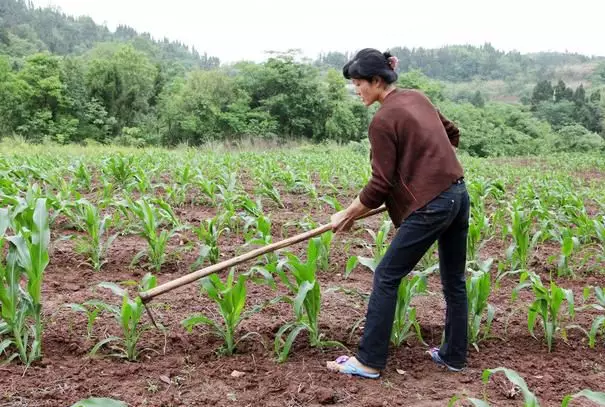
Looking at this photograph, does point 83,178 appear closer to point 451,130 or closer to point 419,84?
point 451,130

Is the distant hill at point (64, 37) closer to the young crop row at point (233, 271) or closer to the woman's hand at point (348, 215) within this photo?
the young crop row at point (233, 271)

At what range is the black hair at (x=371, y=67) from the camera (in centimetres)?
274

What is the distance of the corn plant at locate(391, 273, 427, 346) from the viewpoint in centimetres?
309

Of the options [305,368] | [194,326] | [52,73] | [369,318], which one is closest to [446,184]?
[369,318]

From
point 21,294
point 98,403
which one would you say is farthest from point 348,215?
point 21,294

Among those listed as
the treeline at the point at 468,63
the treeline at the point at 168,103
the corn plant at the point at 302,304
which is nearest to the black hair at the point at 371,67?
the corn plant at the point at 302,304

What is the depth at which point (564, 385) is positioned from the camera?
285cm

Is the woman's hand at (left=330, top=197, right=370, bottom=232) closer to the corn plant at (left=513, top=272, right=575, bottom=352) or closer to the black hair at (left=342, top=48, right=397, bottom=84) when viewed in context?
the black hair at (left=342, top=48, right=397, bottom=84)

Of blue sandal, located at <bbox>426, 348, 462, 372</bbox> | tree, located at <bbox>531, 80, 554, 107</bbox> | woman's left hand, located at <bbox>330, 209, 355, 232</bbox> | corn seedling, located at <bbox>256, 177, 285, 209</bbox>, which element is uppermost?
tree, located at <bbox>531, 80, 554, 107</bbox>

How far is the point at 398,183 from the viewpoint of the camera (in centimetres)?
281

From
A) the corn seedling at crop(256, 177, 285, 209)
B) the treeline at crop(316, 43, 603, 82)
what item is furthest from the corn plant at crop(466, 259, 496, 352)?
the treeline at crop(316, 43, 603, 82)

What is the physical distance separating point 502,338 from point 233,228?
9.81 ft

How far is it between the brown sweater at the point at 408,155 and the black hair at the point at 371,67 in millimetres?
109

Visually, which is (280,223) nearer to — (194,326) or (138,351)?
(194,326)
